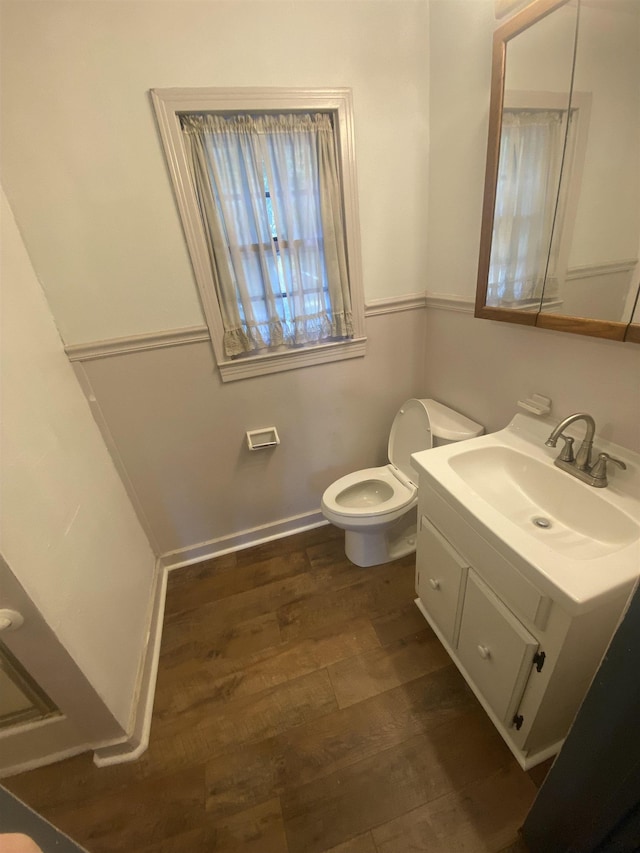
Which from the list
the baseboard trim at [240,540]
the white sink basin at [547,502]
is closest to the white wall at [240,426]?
the baseboard trim at [240,540]

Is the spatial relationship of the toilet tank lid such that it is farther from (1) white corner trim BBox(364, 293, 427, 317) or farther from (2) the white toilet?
(1) white corner trim BBox(364, 293, 427, 317)

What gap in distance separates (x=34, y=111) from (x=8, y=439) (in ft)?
3.44

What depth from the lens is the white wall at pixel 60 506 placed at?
89cm

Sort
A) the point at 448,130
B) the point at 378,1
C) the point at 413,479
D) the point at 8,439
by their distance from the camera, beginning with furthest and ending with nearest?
the point at 413,479 < the point at 448,130 < the point at 378,1 < the point at 8,439

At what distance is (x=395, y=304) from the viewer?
5.51ft

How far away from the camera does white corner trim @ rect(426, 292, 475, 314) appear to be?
1.44 meters

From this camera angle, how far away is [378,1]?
124cm

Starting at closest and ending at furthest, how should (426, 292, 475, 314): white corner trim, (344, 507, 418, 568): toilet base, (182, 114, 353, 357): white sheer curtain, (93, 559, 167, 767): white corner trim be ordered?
(93, 559, 167, 767): white corner trim < (182, 114, 353, 357): white sheer curtain < (426, 292, 475, 314): white corner trim < (344, 507, 418, 568): toilet base

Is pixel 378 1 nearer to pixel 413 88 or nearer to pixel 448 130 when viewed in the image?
pixel 413 88

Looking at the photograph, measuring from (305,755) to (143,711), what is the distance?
603mm

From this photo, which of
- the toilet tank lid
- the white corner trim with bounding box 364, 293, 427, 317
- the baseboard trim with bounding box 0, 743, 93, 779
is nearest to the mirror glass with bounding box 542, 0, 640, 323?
the toilet tank lid

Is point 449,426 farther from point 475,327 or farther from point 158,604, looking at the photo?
point 158,604

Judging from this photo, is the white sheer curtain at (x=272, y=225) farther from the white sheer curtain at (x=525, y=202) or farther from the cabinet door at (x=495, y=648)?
the cabinet door at (x=495, y=648)

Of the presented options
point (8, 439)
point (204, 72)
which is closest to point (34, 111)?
point (204, 72)
